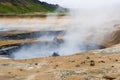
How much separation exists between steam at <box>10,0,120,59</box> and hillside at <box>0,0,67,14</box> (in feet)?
176

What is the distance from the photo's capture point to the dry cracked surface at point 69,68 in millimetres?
24562

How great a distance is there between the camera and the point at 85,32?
2109 inches

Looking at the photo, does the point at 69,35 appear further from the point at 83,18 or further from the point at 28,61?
the point at 28,61

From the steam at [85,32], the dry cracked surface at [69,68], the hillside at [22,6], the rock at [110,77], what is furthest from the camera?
the hillside at [22,6]

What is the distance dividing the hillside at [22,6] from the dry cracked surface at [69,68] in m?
87.9

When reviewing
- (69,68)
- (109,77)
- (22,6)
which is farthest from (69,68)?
(22,6)

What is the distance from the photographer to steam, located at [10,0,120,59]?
137 ft

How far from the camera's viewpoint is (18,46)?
4488 centimetres

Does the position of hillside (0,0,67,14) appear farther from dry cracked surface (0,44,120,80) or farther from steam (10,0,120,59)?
dry cracked surface (0,44,120,80)

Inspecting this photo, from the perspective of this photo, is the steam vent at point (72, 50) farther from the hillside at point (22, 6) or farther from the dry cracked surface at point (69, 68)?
the hillside at point (22, 6)

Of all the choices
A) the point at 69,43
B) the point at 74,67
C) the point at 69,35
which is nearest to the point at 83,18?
the point at 69,35

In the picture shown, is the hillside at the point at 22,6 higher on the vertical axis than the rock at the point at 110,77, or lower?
lower

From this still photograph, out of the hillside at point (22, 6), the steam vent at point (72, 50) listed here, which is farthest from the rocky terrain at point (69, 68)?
the hillside at point (22, 6)

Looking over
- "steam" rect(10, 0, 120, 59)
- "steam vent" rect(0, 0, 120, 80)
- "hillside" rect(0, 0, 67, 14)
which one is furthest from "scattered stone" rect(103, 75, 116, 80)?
"hillside" rect(0, 0, 67, 14)
